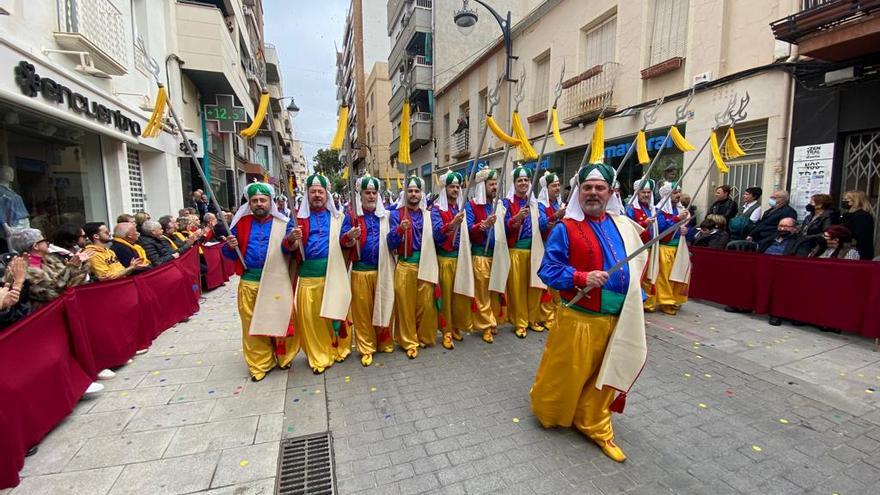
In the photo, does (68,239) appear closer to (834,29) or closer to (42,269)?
(42,269)

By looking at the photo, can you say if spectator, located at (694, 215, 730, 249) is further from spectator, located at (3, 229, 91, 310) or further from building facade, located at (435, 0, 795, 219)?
spectator, located at (3, 229, 91, 310)

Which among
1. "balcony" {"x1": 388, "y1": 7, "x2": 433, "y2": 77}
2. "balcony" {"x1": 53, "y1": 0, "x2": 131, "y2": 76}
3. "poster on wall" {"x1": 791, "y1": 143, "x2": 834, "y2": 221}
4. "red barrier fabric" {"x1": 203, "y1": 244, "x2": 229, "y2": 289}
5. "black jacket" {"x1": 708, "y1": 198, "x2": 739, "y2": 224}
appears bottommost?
"red barrier fabric" {"x1": 203, "y1": 244, "x2": 229, "y2": 289}

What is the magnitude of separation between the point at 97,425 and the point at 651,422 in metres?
4.36

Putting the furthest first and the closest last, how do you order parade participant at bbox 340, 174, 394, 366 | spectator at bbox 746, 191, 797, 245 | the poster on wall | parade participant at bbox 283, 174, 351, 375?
the poster on wall < spectator at bbox 746, 191, 797, 245 < parade participant at bbox 340, 174, 394, 366 < parade participant at bbox 283, 174, 351, 375

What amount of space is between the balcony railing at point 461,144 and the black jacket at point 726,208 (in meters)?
11.6

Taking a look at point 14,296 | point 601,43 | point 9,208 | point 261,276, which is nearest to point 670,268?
point 261,276

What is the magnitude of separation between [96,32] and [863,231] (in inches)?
469

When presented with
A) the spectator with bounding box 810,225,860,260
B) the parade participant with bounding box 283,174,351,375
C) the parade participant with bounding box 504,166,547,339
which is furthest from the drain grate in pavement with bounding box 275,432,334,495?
the spectator with bounding box 810,225,860,260

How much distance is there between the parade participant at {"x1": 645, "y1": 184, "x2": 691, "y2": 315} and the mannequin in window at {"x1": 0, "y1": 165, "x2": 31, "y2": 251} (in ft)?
28.7

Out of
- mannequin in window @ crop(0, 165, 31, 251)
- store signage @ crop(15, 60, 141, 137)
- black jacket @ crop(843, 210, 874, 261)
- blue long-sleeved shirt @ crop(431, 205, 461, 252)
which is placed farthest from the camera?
black jacket @ crop(843, 210, 874, 261)

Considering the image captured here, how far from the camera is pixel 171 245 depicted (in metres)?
6.38

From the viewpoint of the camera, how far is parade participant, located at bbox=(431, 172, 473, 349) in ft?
15.7

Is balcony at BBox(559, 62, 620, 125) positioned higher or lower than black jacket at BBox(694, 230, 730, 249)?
higher

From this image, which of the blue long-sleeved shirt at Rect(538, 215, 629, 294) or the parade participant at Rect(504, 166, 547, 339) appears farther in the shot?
the parade participant at Rect(504, 166, 547, 339)
